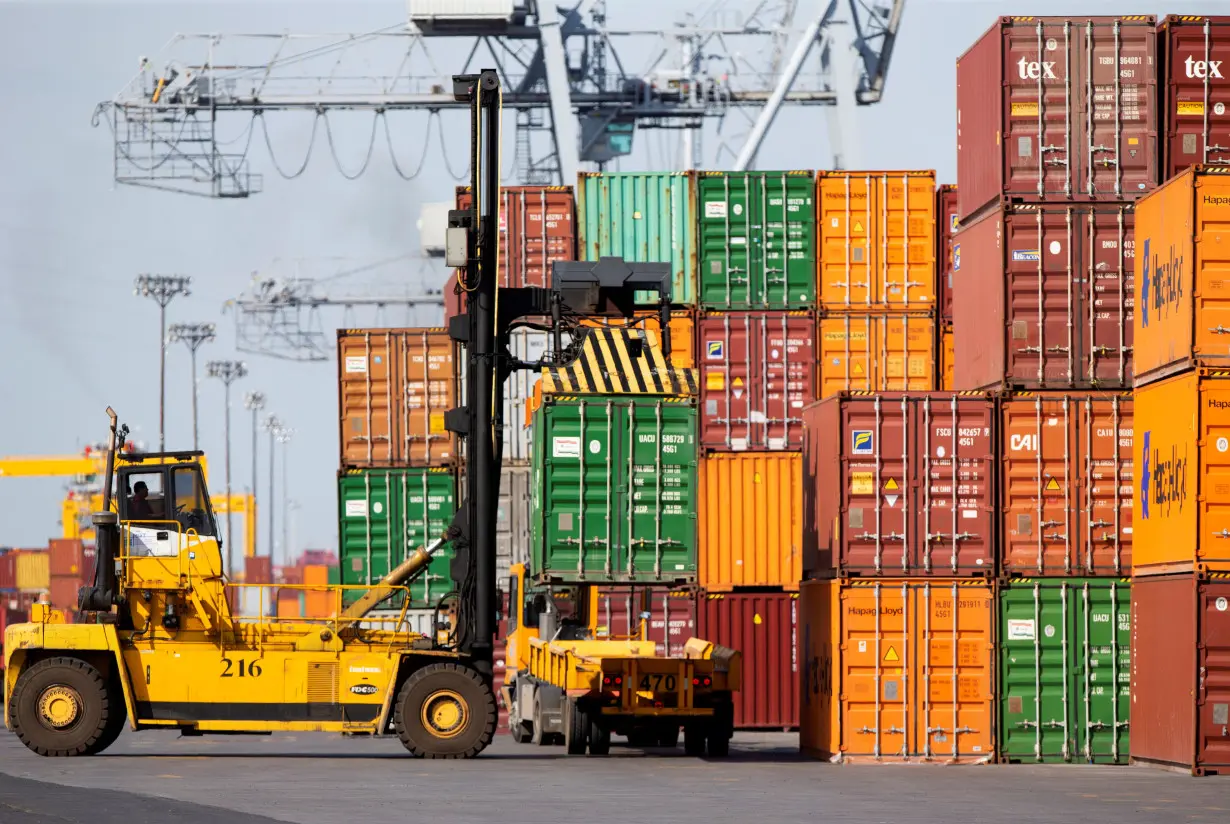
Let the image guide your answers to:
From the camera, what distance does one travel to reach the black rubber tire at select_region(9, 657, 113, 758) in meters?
25.4

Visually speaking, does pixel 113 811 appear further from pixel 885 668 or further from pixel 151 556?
pixel 885 668

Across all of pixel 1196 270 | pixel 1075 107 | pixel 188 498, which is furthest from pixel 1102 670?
pixel 188 498

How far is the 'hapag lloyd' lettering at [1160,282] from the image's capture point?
23.2 m

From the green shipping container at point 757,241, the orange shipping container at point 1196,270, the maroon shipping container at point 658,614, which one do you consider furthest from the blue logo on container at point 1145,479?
the green shipping container at point 757,241

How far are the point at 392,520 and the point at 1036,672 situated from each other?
14.2 m

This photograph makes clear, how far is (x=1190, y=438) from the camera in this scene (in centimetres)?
2244

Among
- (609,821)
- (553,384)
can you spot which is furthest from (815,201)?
(609,821)

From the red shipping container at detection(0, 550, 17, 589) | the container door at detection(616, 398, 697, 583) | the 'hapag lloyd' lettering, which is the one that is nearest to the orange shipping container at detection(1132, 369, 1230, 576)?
the 'hapag lloyd' lettering

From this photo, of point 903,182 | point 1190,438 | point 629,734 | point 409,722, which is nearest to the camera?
point 1190,438

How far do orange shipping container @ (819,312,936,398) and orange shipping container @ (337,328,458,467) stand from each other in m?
7.44

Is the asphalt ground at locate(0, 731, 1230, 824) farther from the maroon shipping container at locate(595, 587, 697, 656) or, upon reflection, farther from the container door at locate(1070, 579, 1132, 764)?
the maroon shipping container at locate(595, 587, 697, 656)

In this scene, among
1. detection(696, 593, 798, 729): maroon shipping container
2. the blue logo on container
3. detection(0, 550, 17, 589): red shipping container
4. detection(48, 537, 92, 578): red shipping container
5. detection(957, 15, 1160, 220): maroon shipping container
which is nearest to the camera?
the blue logo on container

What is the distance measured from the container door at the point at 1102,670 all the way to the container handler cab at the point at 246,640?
6.52 meters

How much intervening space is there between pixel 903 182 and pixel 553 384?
853 cm
